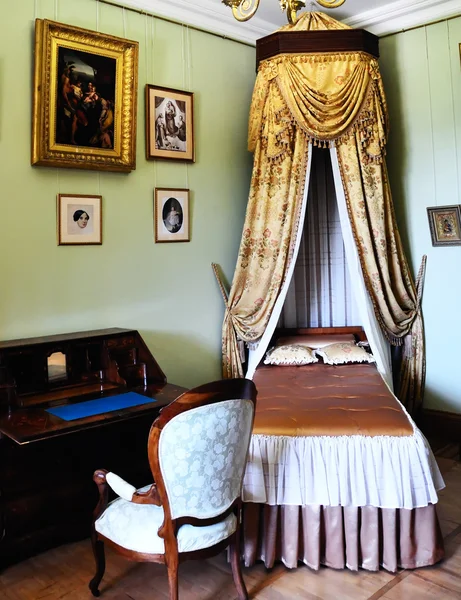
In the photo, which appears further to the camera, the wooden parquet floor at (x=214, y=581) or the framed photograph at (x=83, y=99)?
the framed photograph at (x=83, y=99)

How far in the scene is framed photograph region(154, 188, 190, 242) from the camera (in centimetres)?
387

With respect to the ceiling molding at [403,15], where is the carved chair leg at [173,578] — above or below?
below

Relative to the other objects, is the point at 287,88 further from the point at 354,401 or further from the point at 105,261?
the point at 354,401

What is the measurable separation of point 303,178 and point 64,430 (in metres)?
2.35

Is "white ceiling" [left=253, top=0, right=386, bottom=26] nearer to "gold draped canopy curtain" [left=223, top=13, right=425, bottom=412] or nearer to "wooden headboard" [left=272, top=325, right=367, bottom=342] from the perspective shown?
"gold draped canopy curtain" [left=223, top=13, right=425, bottom=412]

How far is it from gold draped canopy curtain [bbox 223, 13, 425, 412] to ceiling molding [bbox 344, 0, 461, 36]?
1.67ft

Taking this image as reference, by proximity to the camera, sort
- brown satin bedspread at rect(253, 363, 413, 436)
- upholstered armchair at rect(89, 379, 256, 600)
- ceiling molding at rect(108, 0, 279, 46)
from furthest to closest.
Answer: ceiling molding at rect(108, 0, 279, 46), brown satin bedspread at rect(253, 363, 413, 436), upholstered armchair at rect(89, 379, 256, 600)

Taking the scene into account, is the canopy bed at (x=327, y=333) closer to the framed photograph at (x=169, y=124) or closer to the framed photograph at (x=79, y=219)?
the framed photograph at (x=169, y=124)

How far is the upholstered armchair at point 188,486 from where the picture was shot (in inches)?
81.8

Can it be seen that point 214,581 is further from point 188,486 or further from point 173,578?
point 188,486

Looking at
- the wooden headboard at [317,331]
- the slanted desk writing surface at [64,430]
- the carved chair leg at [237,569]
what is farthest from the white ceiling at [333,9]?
the carved chair leg at [237,569]

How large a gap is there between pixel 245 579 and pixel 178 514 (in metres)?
0.69

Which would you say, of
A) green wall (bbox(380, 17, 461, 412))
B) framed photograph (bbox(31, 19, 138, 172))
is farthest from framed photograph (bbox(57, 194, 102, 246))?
green wall (bbox(380, 17, 461, 412))

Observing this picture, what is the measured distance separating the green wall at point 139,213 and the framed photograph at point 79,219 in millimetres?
43
